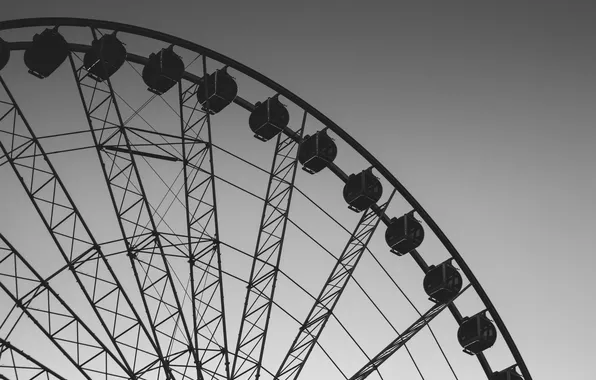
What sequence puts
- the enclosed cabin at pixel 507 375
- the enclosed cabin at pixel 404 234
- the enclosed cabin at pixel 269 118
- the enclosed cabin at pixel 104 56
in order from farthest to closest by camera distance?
the enclosed cabin at pixel 507 375
the enclosed cabin at pixel 404 234
the enclosed cabin at pixel 269 118
the enclosed cabin at pixel 104 56

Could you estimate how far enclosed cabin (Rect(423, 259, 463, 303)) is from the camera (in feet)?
80.9

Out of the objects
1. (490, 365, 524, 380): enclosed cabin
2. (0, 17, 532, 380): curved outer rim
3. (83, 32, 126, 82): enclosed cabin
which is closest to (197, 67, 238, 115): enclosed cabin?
(0, 17, 532, 380): curved outer rim

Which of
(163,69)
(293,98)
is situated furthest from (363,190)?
(163,69)

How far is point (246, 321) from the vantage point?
22.2m

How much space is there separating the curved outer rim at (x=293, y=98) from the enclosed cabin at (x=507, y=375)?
24 cm

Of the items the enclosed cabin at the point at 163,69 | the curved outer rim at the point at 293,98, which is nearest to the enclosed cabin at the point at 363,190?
the curved outer rim at the point at 293,98

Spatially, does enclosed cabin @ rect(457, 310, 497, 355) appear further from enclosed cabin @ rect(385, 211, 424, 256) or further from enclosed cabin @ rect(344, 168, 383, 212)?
enclosed cabin @ rect(344, 168, 383, 212)

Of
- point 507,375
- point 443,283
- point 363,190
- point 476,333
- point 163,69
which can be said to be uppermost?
point 163,69

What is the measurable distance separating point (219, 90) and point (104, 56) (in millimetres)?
Answer: 3626

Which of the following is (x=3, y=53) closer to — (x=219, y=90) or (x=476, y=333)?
(x=219, y=90)

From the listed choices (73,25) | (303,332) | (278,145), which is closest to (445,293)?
(303,332)

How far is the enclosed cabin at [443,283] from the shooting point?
2467 centimetres

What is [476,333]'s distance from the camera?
80.8ft

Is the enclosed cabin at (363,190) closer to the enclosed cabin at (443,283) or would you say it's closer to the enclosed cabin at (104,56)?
the enclosed cabin at (443,283)
